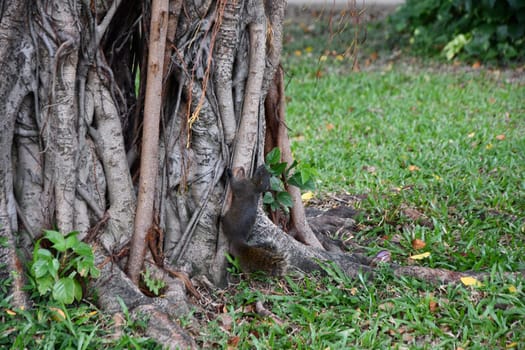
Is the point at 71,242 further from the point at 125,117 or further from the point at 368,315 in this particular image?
the point at 368,315

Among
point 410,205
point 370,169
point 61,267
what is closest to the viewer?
point 61,267

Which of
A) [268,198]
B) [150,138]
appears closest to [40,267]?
[150,138]

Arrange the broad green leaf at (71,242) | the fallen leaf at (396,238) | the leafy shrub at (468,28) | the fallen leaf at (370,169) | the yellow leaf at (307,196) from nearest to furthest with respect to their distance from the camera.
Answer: the broad green leaf at (71,242), the fallen leaf at (396,238), the yellow leaf at (307,196), the fallen leaf at (370,169), the leafy shrub at (468,28)

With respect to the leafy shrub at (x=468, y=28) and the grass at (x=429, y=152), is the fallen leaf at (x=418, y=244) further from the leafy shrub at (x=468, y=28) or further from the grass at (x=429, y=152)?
the leafy shrub at (x=468, y=28)

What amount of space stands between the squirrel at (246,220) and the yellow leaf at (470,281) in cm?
89

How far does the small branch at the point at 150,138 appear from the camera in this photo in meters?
3.22

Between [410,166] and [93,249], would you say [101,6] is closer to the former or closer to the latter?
[93,249]

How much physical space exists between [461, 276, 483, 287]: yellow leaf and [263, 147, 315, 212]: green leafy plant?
923 millimetres

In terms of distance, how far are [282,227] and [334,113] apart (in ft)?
11.7

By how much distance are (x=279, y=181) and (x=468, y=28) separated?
708 centimetres

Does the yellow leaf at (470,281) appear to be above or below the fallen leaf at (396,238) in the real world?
above

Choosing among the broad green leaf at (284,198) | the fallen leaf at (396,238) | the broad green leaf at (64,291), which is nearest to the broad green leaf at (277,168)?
the broad green leaf at (284,198)

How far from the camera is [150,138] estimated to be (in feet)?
10.7

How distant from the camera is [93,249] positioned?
332cm
